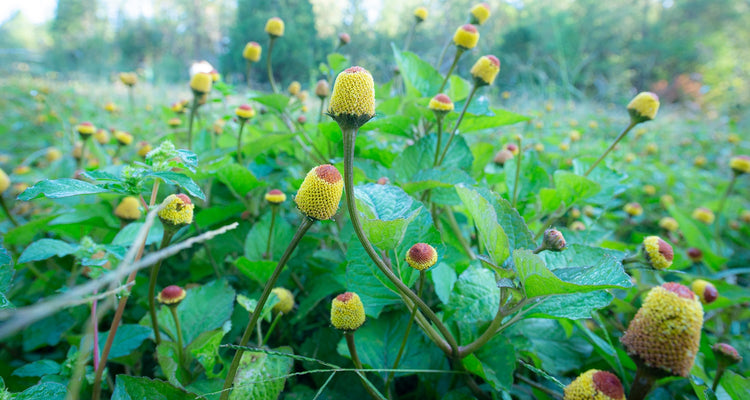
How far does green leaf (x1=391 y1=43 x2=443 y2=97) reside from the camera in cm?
111

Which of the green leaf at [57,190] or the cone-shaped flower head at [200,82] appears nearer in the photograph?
the green leaf at [57,190]

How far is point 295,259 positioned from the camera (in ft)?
3.17

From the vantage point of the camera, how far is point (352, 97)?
496 millimetres

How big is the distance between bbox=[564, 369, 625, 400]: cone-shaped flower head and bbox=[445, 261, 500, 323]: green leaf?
20 cm

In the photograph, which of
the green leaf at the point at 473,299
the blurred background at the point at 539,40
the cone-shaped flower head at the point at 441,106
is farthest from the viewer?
the blurred background at the point at 539,40

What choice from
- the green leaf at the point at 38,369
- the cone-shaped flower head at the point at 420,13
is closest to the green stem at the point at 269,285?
the green leaf at the point at 38,369

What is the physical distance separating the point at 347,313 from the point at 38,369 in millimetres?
558

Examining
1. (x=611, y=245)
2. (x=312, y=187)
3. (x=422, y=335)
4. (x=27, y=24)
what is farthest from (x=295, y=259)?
(x=27, y=24)

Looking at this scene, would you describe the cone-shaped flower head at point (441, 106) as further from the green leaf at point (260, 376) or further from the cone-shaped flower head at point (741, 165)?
the cone-shaped flower head at point (741, 165)

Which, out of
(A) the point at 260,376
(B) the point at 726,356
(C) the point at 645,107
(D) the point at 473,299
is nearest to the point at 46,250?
(A) the point at 260,376

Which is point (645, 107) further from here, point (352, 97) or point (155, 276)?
point (155, 276)

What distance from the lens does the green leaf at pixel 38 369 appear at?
659 mm

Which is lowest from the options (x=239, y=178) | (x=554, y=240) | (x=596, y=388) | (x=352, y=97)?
(x=239, y=178)

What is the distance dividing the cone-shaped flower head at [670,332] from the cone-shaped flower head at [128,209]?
0.98 metres
